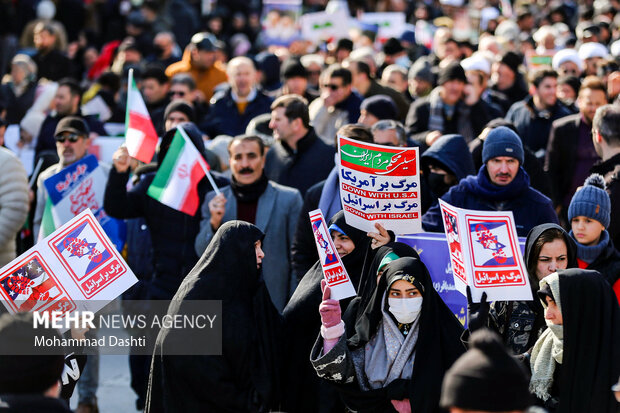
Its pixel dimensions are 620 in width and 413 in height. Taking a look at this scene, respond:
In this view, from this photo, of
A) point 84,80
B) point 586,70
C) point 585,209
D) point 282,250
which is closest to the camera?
point 585,209

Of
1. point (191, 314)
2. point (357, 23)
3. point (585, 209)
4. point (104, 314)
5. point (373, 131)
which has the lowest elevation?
point (104, 314)

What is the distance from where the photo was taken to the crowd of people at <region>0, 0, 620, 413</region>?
5.42m

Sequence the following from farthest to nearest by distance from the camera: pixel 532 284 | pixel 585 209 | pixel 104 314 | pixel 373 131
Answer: pixel 104 314 < pixel 373 131 < pixel 585 209 < pixel 532 284

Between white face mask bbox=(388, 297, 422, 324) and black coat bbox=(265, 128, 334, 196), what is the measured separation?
3.41 m

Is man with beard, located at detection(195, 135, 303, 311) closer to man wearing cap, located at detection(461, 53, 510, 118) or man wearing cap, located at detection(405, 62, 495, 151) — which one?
man wearing cap, located at detection(405, 62, 495, 151)

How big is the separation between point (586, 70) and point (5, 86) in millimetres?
7057

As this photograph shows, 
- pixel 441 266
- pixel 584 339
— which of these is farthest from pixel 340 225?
pixel 584 339

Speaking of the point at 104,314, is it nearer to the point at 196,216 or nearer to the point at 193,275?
the point at 196,216

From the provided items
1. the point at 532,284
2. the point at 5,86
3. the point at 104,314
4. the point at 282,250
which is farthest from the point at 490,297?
the point at 5,86

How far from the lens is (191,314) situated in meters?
5.75

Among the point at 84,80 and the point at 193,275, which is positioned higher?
the point at 84,80

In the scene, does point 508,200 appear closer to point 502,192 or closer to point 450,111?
point 502,192

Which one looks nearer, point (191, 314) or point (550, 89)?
point (191, 314)

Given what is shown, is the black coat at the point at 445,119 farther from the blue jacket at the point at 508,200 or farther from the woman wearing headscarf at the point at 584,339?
the woman wearing headscarf at the point at 584,339
